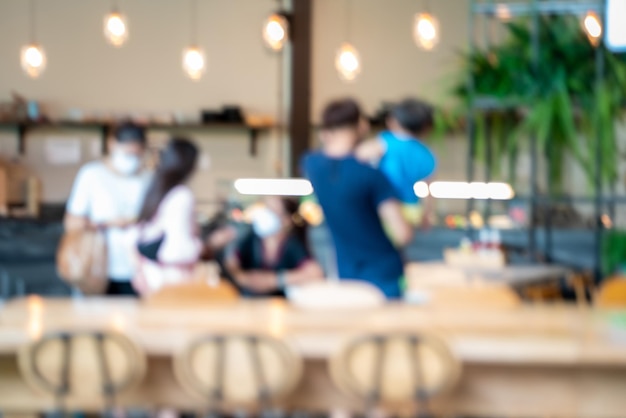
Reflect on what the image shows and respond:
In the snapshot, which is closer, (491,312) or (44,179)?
(491,312)

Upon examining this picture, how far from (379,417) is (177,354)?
1212 millimetres

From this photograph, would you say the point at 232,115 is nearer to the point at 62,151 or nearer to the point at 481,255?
the point at 62,151

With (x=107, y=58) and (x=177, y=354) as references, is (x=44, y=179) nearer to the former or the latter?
(x=107, y=58)

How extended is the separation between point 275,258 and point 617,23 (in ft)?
9.25

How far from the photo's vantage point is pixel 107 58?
1105 centimetres

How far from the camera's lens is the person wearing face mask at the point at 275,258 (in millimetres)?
5996

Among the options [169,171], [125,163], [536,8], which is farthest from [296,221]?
[536,8]

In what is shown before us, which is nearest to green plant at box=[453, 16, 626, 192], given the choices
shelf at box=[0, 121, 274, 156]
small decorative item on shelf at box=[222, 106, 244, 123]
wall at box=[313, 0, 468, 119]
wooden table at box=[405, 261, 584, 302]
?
wooden table at box=[405, 261, 584, 302]

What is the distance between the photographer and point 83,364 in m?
3.93

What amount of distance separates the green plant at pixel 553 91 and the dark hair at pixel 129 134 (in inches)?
84.3

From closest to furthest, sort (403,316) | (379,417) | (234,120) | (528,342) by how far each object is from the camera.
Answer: (528,342), (403,316), (379,417), (234,120)

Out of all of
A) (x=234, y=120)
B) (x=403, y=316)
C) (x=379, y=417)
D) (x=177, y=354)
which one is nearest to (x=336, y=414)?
(x=379, y=417)

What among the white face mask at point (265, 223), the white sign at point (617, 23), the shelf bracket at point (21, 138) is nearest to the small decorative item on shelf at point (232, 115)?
the shelf bracket at point (21, 138)

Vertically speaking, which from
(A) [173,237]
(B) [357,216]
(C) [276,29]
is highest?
(C) [276,29]
